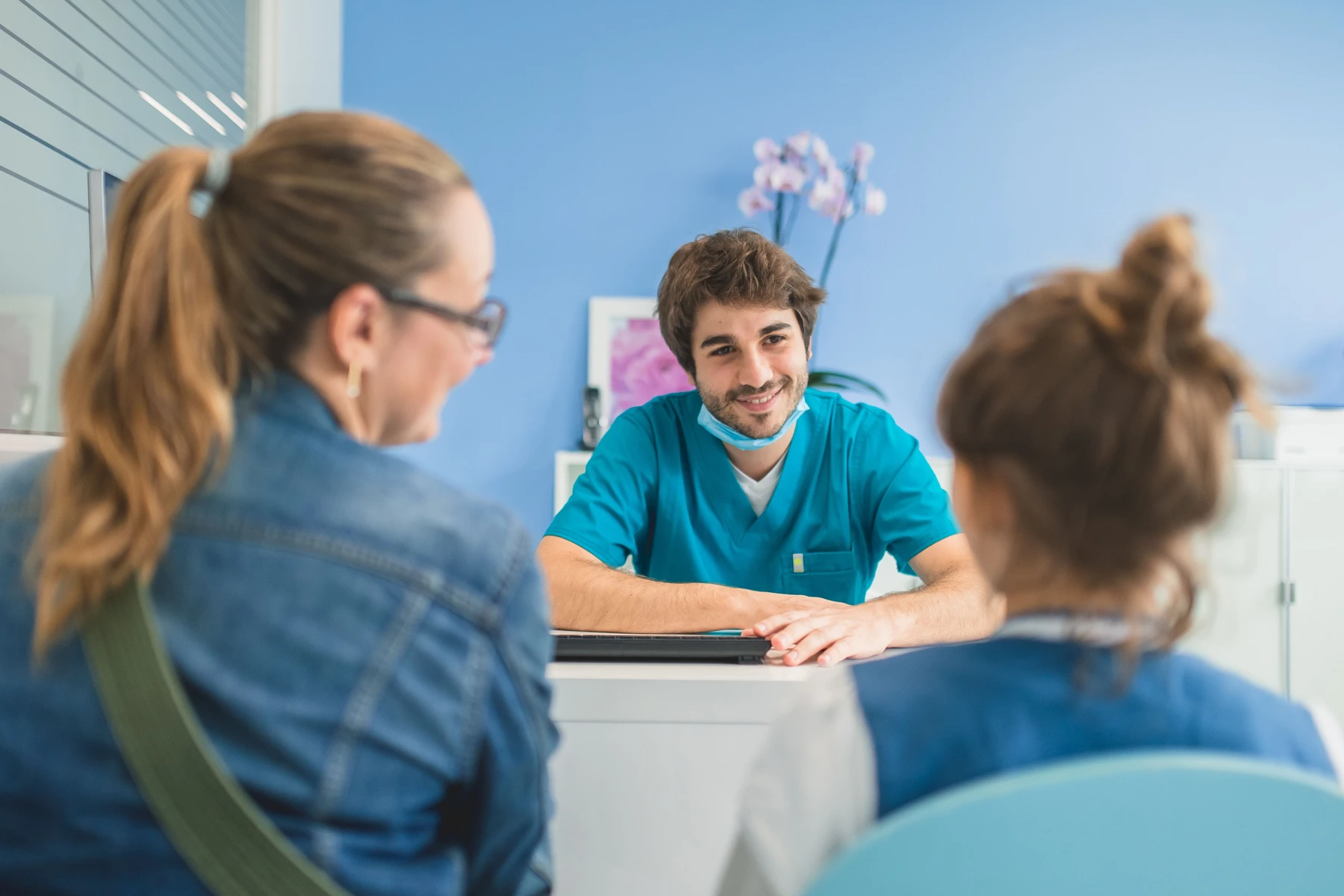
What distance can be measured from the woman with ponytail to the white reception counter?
0.19m

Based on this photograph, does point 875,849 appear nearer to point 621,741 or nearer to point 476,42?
point 621,741

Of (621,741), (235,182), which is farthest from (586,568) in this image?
(235,182)

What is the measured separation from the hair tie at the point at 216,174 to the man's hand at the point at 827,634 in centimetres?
68

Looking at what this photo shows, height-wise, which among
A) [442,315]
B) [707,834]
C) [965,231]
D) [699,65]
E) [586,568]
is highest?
[699,65]

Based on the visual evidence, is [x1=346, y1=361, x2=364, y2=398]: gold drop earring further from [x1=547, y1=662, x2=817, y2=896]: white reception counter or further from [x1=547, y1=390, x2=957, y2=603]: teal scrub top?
[x1=547, y1=390, x2=957, y2=603]: teal scrub top

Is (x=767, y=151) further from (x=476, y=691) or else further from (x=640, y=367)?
(x=476, y=691)

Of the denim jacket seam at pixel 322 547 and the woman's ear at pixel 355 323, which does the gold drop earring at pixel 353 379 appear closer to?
the woman's ear at pixel 355 323

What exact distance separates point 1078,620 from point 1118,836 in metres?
0.16

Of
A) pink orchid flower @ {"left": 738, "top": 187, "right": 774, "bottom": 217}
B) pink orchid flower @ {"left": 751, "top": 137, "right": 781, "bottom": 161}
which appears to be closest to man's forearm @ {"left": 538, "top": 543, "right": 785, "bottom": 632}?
pink orchid flower @ {"left": 738, "top": 187, "right": 774, "bottom": 217}

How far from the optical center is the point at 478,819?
69cm

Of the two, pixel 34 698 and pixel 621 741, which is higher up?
pixel 34 698

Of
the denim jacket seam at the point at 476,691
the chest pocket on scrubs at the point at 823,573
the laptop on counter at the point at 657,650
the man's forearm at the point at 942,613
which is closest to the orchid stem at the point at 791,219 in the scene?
the chest pocket on scrubs at the point at 823,573

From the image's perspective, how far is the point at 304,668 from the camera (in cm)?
60

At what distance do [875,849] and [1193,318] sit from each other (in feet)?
1.13
